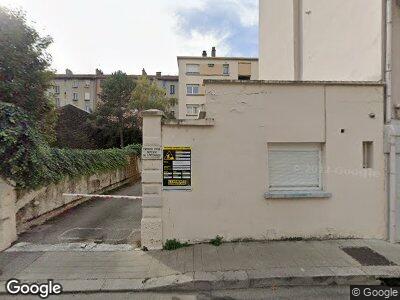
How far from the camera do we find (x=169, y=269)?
4789 mm

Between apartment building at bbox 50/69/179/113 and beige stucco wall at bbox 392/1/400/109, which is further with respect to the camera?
apartment building at bbox 50/69/179/113

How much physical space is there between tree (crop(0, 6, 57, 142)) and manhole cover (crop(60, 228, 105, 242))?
4.25 meters

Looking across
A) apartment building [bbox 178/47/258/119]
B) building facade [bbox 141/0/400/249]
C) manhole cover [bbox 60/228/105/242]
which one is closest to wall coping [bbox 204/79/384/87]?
building facade [bbox 141/0/400/249]

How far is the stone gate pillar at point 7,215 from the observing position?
5.56m

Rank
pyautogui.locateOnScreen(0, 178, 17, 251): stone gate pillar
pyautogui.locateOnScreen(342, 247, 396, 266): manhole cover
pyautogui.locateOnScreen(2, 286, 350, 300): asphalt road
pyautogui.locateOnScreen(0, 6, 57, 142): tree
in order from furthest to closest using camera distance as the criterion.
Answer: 1. pyautogui.locateOnScreen(0, 6, 57, 142): tree
2. pyautogui.locateOnScreen(0, 178, 17, 251): stone gate pillar
3. pyautogui.locateOnScreen(342, 247, 396, 266): manhole cover
4. pyautogui.locateOnScreen(2, 286, 350, 300): asphalt road

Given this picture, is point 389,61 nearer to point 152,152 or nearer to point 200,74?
point 152,152

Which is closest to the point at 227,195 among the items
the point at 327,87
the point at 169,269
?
the point at 169,269

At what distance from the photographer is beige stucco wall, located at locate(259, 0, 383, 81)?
645 centimetres

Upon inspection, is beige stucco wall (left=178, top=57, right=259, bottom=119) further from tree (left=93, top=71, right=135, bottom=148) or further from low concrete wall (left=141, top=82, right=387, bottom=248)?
low concrete wall (left=141, top=82, right=387, bottom=248)

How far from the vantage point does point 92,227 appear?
24.1 feet

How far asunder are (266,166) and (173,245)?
246 cm

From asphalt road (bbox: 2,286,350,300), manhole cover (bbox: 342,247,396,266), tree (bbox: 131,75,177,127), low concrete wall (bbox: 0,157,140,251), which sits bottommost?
asphalt road (bbox: 2,286,350,300)

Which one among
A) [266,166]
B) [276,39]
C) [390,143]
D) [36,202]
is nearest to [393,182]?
[390,143]

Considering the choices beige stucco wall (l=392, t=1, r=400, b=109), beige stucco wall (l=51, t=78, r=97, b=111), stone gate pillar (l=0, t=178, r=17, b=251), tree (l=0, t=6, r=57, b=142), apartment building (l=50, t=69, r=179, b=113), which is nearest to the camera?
stone gate pillar (l=0, t=178, r=17, b=251)
